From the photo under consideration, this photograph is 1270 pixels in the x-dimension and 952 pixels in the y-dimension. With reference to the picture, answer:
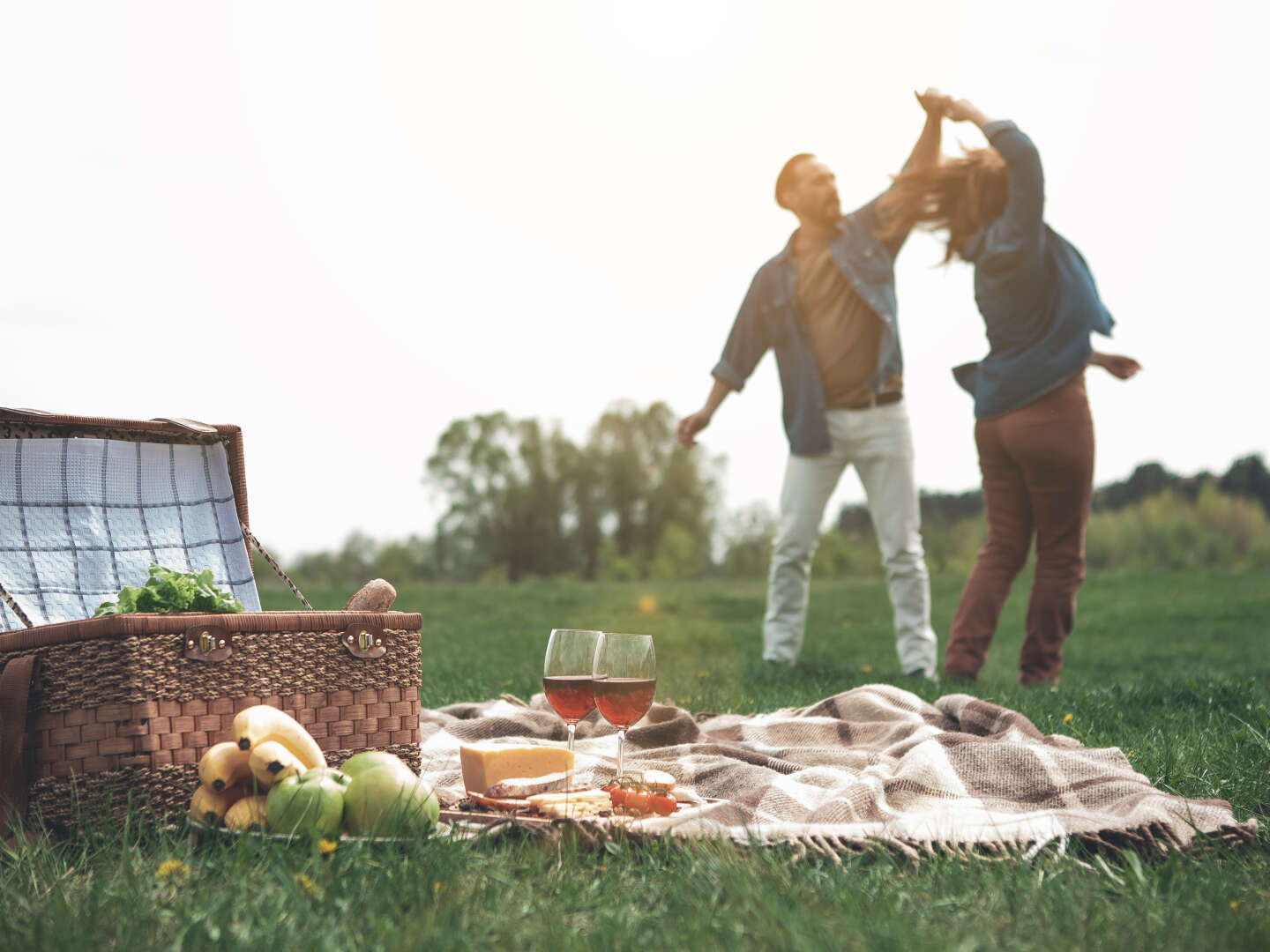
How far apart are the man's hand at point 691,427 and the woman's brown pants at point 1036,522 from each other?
4.95ft

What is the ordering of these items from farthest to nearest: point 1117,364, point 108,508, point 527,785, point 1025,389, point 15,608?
point 1117,364
point 1025,389
point 108,508
point 15,608
point 527,785

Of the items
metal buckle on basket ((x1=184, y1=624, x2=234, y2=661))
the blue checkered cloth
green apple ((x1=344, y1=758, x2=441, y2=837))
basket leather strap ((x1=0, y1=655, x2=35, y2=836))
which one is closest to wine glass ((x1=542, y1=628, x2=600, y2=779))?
green apple ((x1=344, y1=758, x2=441, y2=837))

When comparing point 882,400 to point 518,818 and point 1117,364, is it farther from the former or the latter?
point 518,818

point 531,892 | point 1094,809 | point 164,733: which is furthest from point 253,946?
point 1094,809

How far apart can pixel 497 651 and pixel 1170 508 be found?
17.0 meters

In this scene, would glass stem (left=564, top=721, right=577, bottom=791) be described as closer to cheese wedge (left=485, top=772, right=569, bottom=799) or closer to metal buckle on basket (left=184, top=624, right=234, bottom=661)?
cheese wedge (left=485, top=772, right=569, bottom=799)

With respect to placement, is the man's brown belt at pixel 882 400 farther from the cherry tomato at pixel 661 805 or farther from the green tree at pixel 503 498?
the green tree at pixel 503 498

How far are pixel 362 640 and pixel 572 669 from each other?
2.14ft

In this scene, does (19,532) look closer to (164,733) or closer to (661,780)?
(164,733)

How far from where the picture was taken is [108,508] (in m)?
3.23

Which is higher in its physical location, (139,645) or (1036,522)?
(1036,522)

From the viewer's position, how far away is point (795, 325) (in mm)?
5977

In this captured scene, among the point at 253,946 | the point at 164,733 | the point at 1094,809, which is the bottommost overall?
the point at 1094,809

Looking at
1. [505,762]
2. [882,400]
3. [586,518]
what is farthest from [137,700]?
[586,518]
